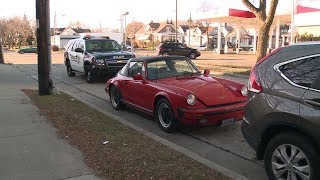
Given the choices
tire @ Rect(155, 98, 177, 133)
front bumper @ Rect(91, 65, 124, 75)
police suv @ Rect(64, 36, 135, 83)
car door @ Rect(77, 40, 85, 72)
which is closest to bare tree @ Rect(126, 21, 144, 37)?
police suv @ Rect(64, 36, 135, 83)

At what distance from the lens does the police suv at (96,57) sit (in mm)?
15734

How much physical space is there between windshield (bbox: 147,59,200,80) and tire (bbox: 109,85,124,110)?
1.46m

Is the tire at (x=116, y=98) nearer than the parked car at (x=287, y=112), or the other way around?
the parked car at (x=287, y=112)

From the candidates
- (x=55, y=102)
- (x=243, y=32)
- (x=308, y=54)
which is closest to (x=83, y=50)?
(x=55, y=102)

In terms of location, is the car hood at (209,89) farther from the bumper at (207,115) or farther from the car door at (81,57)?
the car door at (81,57)

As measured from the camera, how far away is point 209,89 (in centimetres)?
739

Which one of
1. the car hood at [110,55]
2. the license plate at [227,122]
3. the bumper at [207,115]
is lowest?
the license plate at [227,122]

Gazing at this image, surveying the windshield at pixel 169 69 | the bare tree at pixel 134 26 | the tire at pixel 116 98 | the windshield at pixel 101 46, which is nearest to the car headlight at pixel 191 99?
the windshield at pixel 169 69

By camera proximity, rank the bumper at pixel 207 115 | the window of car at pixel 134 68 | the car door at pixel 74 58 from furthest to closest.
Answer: the car door at pixel 74 58 → the window of car at pixel 134 68 → the bumper at pixel 207 115

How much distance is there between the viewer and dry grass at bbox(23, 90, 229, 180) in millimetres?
4973

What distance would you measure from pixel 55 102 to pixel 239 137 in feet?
16.6

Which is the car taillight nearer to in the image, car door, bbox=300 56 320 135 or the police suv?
car door, bbox=300 56 320 135

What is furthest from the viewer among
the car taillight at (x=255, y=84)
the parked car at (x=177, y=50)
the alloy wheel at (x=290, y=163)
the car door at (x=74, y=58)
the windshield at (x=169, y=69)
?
the parked car at (x=177, y=50)

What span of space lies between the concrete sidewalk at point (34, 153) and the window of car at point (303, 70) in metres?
2.58
